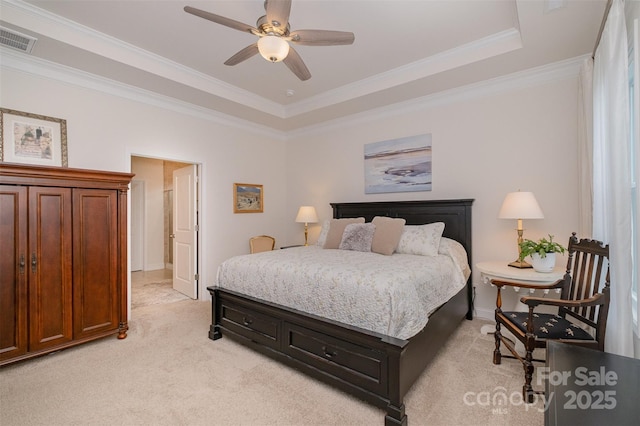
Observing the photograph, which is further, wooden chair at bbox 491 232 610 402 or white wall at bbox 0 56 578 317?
white wall at bbox 0 56 578 317

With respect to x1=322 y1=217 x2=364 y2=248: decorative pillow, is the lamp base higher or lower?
lower

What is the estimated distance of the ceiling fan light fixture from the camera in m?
2.10

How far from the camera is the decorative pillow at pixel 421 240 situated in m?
3.18

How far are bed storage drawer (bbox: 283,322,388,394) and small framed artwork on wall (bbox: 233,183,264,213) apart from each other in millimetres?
2873

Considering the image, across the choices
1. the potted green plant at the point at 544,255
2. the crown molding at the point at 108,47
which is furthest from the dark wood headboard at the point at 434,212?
the crown molding at the point at 108,47

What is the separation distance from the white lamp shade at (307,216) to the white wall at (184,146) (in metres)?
0.80

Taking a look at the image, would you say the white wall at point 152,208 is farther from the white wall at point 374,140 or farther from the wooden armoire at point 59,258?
the wooden armoire at point 59,258

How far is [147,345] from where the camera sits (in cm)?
285

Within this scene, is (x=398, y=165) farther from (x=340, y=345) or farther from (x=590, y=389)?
(x=590, y=389)

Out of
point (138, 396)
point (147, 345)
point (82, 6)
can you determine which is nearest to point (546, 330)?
point (138, 396)

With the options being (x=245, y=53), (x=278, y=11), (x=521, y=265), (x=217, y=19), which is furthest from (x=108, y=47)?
(x=521, y=265)

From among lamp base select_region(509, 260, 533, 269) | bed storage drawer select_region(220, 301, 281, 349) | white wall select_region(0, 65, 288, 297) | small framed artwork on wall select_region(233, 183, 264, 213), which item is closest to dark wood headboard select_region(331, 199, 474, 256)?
lamp base select_region(509, 260, 533, 269)

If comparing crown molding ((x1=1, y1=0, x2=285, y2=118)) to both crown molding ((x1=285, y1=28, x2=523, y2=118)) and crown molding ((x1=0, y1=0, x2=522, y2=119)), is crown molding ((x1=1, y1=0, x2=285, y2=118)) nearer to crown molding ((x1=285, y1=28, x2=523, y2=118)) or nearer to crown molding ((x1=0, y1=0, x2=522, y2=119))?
crown molding ((x1=0, y1=0, x2=522, y2=119))

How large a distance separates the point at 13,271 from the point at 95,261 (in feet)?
1.82
